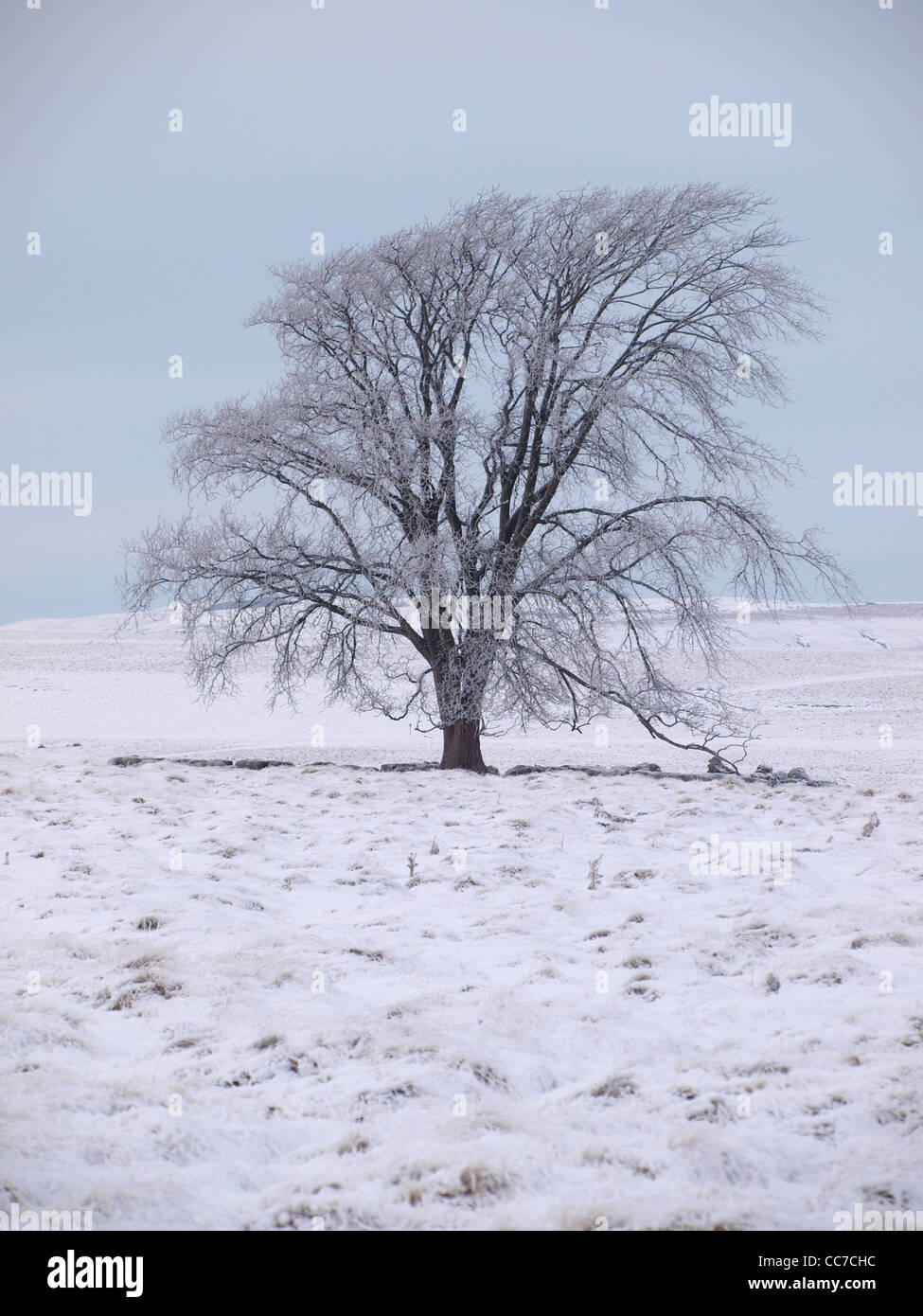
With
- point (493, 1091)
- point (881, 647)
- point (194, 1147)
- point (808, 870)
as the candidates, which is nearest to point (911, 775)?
point (808, 870)

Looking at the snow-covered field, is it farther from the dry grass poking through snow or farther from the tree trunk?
the tree trunk

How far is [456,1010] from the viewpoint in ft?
15.6

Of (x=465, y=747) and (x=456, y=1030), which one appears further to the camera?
(x=465, y=747)

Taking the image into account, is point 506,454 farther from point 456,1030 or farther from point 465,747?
point 456,1030

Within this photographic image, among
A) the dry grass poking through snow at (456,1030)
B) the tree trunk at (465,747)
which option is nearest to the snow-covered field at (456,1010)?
the dry grass poking through snow at (456,1030)

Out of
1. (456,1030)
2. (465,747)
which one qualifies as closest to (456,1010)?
(456,1030)

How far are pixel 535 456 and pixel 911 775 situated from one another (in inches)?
330

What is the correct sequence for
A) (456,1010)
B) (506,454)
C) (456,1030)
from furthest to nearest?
(506,454), (456,1010), (456,1030)

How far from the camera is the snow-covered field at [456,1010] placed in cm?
327

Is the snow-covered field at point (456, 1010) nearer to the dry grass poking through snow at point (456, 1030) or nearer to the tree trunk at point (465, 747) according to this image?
the dry grass poking through snow at point (456, 1030)

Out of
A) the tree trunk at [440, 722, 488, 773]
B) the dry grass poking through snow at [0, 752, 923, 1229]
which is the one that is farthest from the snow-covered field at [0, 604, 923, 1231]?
the tree trunk at [440, 722, 488, 773]

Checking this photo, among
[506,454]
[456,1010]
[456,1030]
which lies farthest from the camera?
[506,454]
